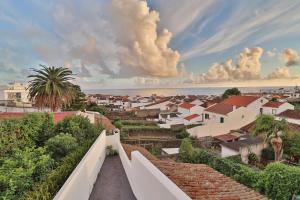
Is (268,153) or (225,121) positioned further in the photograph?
(225,121)

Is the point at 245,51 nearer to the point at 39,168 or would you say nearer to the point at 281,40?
the point at 281,40

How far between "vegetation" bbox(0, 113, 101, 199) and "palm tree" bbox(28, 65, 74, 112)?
327 inches

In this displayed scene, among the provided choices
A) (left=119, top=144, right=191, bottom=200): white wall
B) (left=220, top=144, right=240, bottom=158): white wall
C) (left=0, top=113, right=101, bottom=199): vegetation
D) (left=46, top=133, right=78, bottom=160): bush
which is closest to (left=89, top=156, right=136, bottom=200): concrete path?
(left=119, top=144, right=191, bottom=200): white wall

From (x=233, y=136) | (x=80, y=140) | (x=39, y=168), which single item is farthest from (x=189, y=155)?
(x=39, y=168)

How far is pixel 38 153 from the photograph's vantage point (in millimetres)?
8750

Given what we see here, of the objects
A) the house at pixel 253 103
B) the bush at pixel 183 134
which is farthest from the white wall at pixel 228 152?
the house at pixel 253 103

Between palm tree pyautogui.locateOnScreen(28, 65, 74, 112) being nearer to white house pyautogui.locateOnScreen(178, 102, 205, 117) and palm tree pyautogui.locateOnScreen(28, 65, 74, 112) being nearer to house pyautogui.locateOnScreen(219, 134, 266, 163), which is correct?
house pyautogui.locateOnScreen(219, 134, 266, 163)

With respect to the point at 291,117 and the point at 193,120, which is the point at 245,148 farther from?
the point at 193,120

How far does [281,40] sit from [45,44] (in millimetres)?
31732

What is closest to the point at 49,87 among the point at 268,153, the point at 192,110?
the point at 268,153

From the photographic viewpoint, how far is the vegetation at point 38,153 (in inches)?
230

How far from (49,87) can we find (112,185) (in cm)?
1497

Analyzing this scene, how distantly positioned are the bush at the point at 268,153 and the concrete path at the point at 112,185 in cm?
1662

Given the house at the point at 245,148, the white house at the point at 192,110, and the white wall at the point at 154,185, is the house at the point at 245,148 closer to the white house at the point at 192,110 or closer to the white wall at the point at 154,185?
the white wall at the point at 154,185
